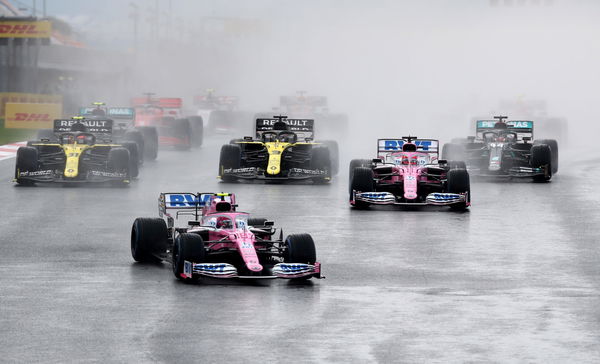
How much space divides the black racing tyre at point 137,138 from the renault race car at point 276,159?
18.7 ft

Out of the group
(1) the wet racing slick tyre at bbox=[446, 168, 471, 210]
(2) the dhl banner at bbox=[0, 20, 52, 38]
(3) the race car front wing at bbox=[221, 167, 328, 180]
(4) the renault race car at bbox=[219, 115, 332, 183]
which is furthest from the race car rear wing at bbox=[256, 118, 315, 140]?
(2) the dhl banner at bbox=[0, 20, 52, 38]

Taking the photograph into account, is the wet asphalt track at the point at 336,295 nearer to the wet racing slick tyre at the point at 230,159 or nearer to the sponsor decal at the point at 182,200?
the sponsor decal at the point at 182,200

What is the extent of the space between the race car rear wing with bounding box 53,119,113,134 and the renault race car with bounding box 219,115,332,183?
3630 mm

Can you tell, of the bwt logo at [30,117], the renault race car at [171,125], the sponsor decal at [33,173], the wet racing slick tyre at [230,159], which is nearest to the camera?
the sponsor decal at [33,173]

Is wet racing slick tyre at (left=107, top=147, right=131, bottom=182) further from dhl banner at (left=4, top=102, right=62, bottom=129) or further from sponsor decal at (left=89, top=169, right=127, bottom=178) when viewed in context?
dhl banner at (left=4, top=102, right=62, bottom=129)

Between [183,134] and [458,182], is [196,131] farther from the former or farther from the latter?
[458,182]

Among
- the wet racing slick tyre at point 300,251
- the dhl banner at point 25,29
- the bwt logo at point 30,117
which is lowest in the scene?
the wet racing slick tyre at point 300,251

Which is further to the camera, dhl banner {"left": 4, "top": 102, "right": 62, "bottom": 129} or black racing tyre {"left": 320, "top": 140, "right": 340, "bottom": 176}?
dhl banner {"left": 4, "top": 102, "right": 62, "bottom": 129}

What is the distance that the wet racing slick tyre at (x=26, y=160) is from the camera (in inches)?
1272

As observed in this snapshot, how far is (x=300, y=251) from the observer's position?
17.8m

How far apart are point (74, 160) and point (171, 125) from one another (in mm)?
18738

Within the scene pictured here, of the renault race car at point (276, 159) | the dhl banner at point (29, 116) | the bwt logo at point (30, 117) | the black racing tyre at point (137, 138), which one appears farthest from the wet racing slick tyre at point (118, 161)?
the bwt logo at point (30, 117)

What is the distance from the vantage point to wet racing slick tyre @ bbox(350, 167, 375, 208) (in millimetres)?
28047

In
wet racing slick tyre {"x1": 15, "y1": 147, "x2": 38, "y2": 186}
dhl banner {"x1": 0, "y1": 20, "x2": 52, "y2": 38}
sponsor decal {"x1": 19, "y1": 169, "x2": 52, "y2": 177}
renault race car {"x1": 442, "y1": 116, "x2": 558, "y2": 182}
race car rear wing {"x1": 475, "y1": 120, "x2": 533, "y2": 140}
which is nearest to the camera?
wet racing slick tyre {"x1": 15, "y1": 147, "x2": 38, "y2": 186}
